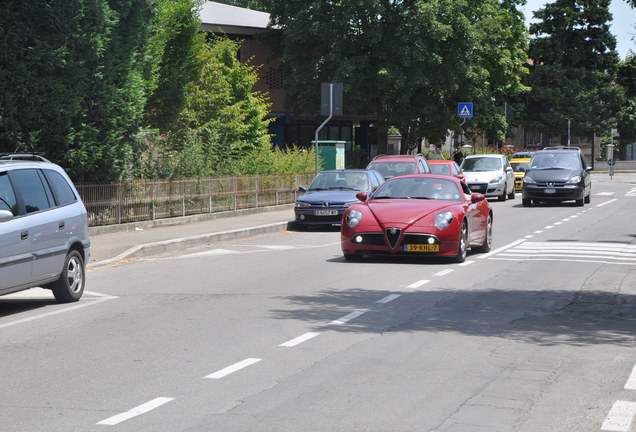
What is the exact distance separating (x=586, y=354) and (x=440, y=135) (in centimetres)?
4143

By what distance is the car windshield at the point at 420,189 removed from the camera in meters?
17.2

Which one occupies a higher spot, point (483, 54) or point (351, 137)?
point (483, 54)

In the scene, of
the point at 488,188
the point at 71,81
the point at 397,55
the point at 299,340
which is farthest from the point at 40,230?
the point at 397,55

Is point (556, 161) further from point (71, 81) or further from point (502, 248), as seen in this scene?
point (71, 81)

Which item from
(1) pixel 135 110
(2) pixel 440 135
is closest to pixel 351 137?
(2) pixel 440 135

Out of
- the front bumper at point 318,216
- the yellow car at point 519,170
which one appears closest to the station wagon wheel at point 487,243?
the front bumper at point 318,216

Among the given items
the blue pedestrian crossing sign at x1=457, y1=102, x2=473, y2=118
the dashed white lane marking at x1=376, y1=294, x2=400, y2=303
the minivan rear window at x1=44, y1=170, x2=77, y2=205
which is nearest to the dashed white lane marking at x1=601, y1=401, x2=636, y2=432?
the dashed white lane marking at x1=376, y1=294, x2=400, y2=303

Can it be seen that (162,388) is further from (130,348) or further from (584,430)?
(584,430)

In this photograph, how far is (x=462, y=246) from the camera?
16.4 m

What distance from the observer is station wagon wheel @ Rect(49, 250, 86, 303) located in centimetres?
1209

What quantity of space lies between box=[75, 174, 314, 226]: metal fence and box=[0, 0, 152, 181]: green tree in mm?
515

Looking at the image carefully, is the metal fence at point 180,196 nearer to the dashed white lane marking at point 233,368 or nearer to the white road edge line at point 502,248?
the white road edge line at point 502,248

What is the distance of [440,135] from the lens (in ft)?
163

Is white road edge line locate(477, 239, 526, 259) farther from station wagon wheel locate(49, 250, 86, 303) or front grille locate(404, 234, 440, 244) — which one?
station wagon wheel locate(49, 250, 86, 303)
